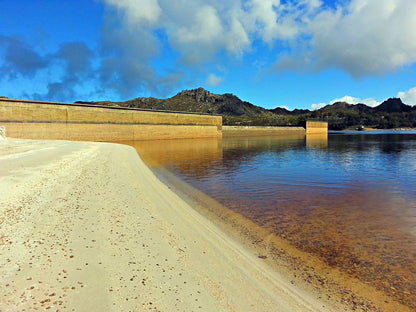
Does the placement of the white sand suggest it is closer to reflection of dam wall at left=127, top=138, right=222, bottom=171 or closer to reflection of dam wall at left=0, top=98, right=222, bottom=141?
reflection of dam wall at left=127, top=138, right=222, bottom=171

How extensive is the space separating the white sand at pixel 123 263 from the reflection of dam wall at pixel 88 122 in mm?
41906

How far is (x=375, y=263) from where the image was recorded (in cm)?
530

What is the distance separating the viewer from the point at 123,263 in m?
4.28

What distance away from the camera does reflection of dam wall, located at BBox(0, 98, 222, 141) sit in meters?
41.6

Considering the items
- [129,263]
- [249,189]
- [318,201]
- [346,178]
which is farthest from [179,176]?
[129,263]

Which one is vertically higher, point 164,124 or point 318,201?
point 164,124

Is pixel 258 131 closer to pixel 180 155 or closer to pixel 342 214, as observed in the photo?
pixel 180 155

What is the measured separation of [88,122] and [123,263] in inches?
2052

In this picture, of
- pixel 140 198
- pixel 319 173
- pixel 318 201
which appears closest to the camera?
pixel 140 198

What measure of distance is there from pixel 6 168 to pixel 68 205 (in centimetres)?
703

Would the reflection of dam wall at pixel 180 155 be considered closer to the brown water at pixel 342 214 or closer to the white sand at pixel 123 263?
the brown water at pixel 342 214

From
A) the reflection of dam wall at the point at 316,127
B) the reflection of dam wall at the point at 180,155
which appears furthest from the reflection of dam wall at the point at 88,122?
the reflection of dam wall at the point at 316,127

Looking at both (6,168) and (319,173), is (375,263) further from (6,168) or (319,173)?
(6,168)

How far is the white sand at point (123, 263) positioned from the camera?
335 centimetres
